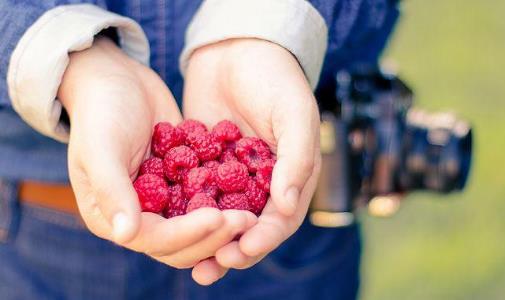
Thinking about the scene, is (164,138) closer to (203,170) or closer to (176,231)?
(203,170)

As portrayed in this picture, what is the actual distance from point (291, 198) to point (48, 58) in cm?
33


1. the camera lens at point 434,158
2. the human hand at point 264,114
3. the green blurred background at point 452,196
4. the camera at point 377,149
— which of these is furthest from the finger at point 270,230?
the green blurred background at point 452,196

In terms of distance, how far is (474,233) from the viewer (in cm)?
221

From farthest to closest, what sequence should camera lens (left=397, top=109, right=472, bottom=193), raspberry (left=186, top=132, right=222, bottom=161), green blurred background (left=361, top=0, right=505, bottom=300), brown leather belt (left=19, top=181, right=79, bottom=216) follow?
green blurred background (left=361, top=0, right=505, bottom=300)
camera lens (left=397, top=109, right=472, bottom=193)
brown leather belt (left=19, top=181, right=79, bottom=216)
raspberry (left=186, top=132, right=222, bottom=161)

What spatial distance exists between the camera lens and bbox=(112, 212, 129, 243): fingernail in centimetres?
59

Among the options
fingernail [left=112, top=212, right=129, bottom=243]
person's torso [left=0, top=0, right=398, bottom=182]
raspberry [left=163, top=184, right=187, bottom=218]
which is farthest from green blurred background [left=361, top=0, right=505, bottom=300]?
fingernail [left=112, top=212, right=129, bottom=243]

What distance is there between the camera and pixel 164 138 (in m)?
0.91

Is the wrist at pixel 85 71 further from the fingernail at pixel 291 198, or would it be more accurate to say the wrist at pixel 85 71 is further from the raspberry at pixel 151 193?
the fingernail at pixel 291 198

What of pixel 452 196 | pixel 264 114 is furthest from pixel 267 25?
pixel 452 196

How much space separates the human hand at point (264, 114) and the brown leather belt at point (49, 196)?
→ 21 centimetres

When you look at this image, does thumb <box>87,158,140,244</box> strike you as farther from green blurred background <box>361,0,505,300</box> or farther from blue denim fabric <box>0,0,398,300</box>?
green blurred background <box>361,0,505,300</box>

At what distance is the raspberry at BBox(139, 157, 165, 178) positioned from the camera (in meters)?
0.89

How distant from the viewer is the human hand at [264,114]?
750mm

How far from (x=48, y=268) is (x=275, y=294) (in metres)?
0.33
